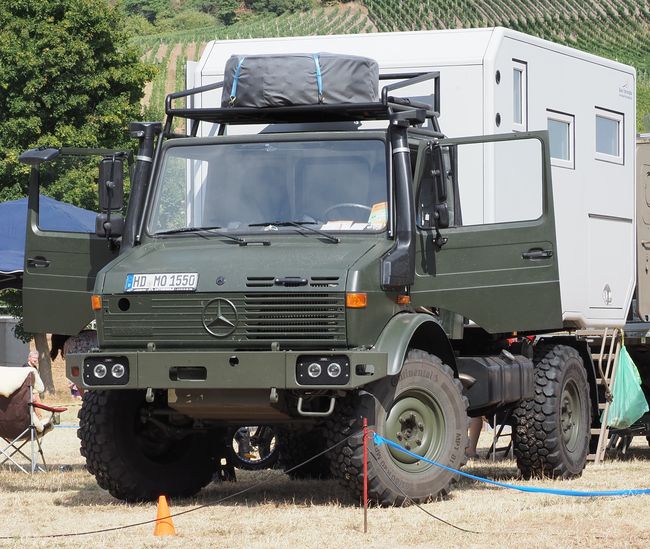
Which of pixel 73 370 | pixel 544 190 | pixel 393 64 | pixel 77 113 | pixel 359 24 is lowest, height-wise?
pixel 73 370

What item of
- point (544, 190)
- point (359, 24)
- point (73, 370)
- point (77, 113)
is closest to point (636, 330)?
point (544, 190)

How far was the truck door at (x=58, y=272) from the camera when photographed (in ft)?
37.0

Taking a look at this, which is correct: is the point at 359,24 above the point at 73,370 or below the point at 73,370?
above

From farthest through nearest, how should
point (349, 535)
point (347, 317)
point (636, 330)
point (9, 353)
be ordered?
1. point (9, 353)
2. point (636, 330)
3. point (347, 317)
4. point (349, 535)

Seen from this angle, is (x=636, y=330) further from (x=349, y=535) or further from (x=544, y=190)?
(x=349, y=535)

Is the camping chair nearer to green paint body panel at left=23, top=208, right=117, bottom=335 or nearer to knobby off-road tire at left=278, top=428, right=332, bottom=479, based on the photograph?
knobby off-road tire at left=278, top=428, right=332, bottom=479

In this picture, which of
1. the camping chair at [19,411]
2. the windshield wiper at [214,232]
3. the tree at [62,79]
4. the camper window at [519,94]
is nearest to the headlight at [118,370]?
the windshield wiper at [214,232]

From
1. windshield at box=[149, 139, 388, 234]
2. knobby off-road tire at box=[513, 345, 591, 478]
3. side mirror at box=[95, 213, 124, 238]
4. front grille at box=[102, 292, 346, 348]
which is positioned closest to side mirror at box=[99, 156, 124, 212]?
side mirror at box=[95, 213, 124, 238]

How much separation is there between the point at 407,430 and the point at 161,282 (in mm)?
1968

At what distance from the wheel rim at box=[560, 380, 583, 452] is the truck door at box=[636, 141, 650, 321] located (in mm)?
2158

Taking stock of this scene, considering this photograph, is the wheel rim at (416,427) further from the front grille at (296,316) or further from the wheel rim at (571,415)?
the wheel rim at (571,415)

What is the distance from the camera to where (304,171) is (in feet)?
34.8

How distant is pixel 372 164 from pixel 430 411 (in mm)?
1749

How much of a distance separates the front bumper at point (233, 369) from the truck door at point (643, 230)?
18.3 ft
